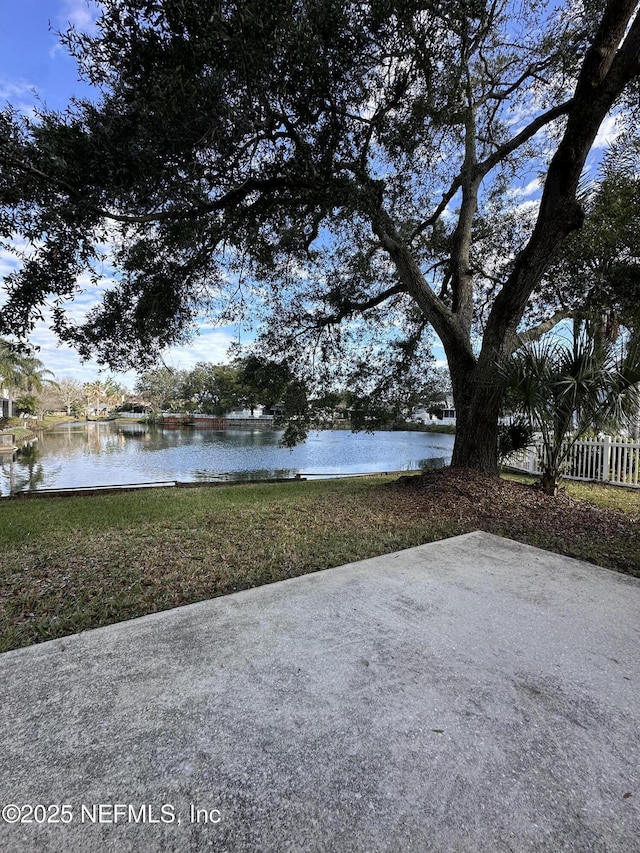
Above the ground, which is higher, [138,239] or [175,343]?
[138,239]

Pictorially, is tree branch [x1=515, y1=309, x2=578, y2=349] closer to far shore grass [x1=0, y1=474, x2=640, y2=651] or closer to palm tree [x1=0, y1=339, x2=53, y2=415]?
far shore grass [x1=0, y1=474, x2=640, y2=651]

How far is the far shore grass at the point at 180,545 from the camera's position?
2.37m

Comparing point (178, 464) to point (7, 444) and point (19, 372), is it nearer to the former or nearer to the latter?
point (7, 444)

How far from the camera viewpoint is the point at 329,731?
138 cm

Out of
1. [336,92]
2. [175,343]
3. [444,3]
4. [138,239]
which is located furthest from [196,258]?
[444,3]

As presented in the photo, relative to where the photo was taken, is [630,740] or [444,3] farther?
[444,3]

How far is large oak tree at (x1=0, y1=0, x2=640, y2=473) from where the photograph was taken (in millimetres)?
3457

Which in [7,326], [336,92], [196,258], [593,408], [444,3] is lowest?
[593,408]

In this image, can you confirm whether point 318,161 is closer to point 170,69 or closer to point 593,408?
point 170,69

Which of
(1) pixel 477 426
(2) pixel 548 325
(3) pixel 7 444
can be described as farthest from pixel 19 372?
(2) pixel 548 325

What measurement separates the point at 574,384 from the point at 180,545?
4.62 m

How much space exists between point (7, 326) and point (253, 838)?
5.27 m

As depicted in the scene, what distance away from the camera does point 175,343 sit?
6.62 metres

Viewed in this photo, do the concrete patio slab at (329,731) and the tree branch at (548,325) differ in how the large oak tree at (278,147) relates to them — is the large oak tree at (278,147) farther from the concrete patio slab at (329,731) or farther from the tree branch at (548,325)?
the concrete patio slab at (329,731)
